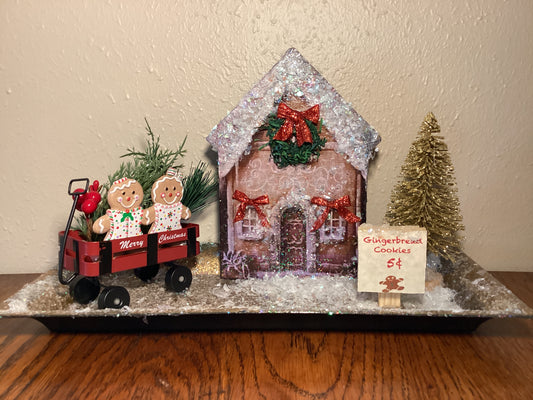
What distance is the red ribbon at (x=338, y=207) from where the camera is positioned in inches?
43.8

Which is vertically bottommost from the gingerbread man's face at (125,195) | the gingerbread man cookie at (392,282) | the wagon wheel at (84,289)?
the wagon wheel at (84,289)

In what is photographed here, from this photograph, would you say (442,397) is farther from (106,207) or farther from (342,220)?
(106,207)

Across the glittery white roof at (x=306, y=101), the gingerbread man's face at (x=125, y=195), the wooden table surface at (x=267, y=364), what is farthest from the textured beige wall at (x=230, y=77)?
the wooden table surface at (x=267, y=364)

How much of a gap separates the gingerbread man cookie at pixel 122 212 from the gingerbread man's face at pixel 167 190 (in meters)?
0.03

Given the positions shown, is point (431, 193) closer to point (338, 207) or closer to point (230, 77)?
point (338, 207)

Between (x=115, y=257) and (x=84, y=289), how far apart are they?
0.35 ft

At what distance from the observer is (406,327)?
3.08 ft

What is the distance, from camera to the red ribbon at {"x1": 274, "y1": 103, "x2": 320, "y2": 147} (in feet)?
3.53

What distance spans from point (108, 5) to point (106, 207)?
52 cm

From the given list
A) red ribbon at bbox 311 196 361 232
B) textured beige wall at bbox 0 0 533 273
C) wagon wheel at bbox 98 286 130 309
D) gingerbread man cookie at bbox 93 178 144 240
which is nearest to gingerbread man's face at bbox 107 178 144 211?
gingerbread man cookie at bbox 93 178 144 240

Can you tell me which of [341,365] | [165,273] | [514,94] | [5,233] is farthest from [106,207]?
[514,94]

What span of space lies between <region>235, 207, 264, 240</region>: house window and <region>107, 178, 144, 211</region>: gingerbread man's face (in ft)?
0.81

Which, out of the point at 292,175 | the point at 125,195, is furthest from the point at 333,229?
the point at 125,195

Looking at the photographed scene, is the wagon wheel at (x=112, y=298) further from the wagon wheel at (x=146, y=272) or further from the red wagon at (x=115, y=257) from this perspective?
the wagon wheel at (x=146, y=272)
